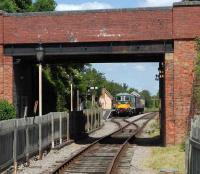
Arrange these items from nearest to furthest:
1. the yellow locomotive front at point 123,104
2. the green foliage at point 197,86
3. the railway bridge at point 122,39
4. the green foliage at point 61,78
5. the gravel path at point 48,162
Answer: the gravel path at point 48,162, the green foliage at point 197,86, the railway bridge at point 122,39, the green foliage at point 61,78, the yellow locomotive front at point 123,104

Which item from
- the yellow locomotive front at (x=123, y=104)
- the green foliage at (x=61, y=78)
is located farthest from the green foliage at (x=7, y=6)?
the yellow locomotive front at (x=123, y=104)

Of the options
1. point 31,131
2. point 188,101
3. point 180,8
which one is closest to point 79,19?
point 180,8

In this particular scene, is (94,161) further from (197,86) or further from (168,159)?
(197,86)

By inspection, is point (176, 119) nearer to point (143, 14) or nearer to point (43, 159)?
point (143, 14)

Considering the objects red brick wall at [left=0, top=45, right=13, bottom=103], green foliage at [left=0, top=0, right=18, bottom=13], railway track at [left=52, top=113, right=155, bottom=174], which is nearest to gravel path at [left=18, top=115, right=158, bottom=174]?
railway track at [left=52, top=113, right=155, bottom=174]

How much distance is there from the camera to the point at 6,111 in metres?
25.7

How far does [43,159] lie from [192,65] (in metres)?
8.87

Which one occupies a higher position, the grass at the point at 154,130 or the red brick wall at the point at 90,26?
the red brick wall at the point at 90,26

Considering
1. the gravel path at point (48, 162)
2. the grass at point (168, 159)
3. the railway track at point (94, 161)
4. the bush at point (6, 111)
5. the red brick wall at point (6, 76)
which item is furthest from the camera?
the red brick wall at point (6, 76)

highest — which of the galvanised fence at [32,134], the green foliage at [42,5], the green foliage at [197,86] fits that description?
the green foliage at [42,5]

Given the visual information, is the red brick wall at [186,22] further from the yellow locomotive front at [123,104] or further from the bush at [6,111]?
the yellow locomotive front at [123,104]

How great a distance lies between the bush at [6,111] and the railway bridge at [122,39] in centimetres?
177

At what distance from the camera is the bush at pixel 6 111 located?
1002 inches

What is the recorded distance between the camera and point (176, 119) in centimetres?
2602
